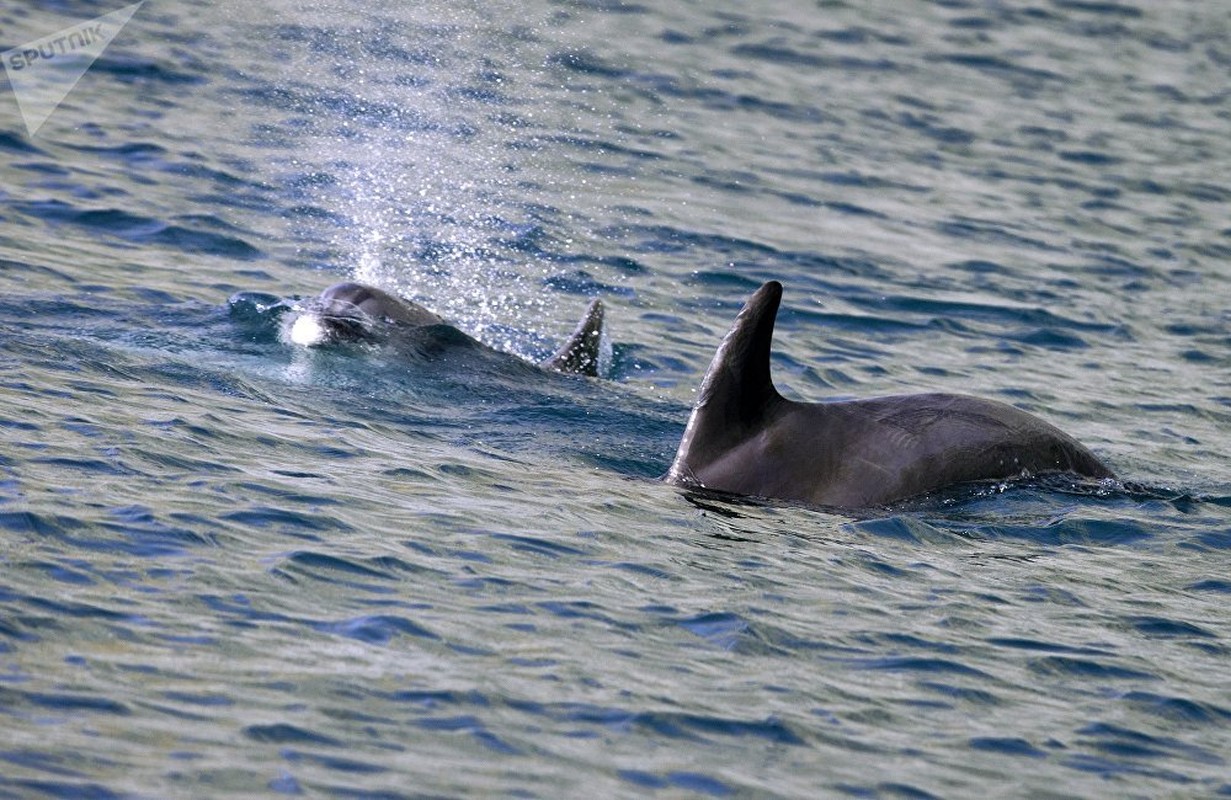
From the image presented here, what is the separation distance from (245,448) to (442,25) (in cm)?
1677

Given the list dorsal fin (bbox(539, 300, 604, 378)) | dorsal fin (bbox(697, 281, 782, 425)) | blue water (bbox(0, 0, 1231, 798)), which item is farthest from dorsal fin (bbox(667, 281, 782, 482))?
dorsal fin (bbox(539, 300, 604, 378))

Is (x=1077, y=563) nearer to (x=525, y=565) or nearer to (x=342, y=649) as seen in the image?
(x=525, y=565)

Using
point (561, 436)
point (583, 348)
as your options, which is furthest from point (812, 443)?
point (583, 348)

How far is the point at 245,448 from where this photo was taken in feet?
32.1

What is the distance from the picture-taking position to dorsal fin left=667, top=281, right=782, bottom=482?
9.41 m

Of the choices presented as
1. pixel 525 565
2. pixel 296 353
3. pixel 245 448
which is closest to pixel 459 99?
pixel 296 353

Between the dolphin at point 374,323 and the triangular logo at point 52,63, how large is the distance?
277 inches

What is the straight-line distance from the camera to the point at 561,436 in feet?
36.0

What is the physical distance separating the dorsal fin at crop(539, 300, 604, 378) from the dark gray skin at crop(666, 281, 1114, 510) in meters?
2.80

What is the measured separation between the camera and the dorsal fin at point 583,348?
496 inches

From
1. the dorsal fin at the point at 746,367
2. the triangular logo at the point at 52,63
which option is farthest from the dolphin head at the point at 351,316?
the triangular logo at the point at 52,63

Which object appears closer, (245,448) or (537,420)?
(245,448)

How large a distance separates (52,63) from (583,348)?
36.0ft

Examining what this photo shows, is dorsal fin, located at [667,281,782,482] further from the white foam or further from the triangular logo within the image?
the triangular logo
